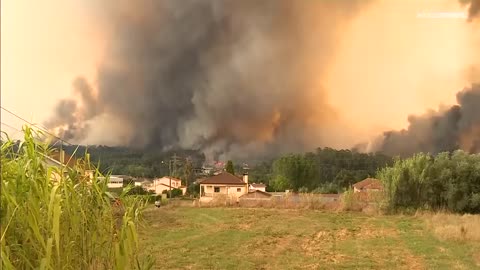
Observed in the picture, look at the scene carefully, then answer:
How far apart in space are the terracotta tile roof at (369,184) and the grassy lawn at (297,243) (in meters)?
0.79

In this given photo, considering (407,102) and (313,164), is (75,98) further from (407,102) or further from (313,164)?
(407,102)

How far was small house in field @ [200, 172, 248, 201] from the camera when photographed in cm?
857

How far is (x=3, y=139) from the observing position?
893 millimetres

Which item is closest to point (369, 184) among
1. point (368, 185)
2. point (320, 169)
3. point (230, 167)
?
point (368, 185)

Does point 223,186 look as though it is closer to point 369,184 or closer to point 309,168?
point 309,168

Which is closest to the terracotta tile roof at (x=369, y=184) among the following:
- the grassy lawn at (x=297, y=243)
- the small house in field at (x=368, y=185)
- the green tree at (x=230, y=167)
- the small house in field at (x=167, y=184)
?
the small house in field at (x=368, y=185)

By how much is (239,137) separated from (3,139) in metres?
8.12

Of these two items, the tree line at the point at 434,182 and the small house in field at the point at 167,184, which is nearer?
the tree line at the point at 434,182

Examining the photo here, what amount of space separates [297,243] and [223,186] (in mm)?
4252

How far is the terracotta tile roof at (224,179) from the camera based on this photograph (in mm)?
8719

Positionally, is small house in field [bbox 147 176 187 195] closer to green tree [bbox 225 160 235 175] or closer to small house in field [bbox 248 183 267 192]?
green tree [bbox 225 160 235 175]

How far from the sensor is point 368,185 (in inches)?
316

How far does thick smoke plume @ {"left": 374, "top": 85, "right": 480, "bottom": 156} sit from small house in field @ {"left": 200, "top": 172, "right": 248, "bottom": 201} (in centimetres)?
263

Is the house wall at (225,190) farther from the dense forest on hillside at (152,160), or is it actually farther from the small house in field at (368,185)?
the small house in field at (368,185)
